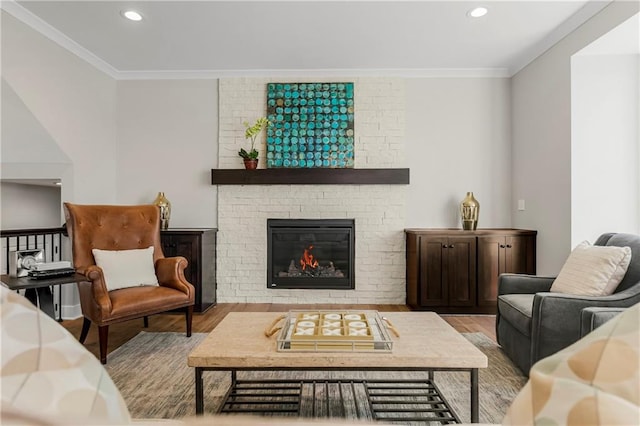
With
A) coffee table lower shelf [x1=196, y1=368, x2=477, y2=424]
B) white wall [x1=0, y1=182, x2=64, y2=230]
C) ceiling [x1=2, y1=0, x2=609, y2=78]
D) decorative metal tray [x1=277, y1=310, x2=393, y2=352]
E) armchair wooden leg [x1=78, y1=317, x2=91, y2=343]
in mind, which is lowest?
coffee table lower shelf [x1=196, y1=368, x2=477, y2=424]

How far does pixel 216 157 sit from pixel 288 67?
1.29 m

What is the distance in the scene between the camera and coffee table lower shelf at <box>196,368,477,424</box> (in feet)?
5.95

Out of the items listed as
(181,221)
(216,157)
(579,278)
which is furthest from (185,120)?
(579,278)

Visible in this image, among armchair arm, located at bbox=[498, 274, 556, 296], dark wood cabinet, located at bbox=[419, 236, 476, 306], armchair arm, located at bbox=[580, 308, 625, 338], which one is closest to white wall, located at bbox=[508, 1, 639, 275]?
dark wood cabinet, located at bbox=[419, 236, 476, 306]

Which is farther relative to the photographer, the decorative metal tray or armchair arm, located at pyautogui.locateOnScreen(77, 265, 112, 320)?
armchair arm, located at pyautogui.locateOnScreen(77, 265, 112, 320)

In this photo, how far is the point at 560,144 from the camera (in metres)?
3.34

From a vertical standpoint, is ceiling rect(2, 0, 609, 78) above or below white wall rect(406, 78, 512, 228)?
above

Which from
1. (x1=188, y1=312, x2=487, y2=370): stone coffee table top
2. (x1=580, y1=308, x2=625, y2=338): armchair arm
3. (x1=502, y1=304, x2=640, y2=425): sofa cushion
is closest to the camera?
(x1=502, y1=304, x2=640, y2=425): sofa cushion

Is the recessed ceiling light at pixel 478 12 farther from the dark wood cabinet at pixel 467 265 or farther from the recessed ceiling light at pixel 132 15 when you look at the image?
the recessed ceiling light at pixel 132 15

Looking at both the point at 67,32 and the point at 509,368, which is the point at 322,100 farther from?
the point at 509,368

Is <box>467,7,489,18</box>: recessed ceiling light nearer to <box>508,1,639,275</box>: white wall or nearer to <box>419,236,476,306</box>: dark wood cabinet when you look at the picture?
<box>508,1,639,275</box>: white wall

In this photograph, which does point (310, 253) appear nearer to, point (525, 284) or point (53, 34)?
point (525, 284)

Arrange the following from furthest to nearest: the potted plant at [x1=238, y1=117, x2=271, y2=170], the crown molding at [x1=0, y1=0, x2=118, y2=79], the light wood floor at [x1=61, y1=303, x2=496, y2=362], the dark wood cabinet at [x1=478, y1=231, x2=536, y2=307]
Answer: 1. the potted plant at [x1=238, y1=117, x2=271, y2=170]
2. the dark wood cabinet at [x1=478, y1=231, x2=536, y2=307]
3. the light wood floor at [x1=61, y1=303, x2=496, y2=362]
4. the crown molding at [x1=0, y1=0, x2=118, y2=79]

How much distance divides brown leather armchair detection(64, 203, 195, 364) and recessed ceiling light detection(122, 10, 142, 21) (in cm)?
156
